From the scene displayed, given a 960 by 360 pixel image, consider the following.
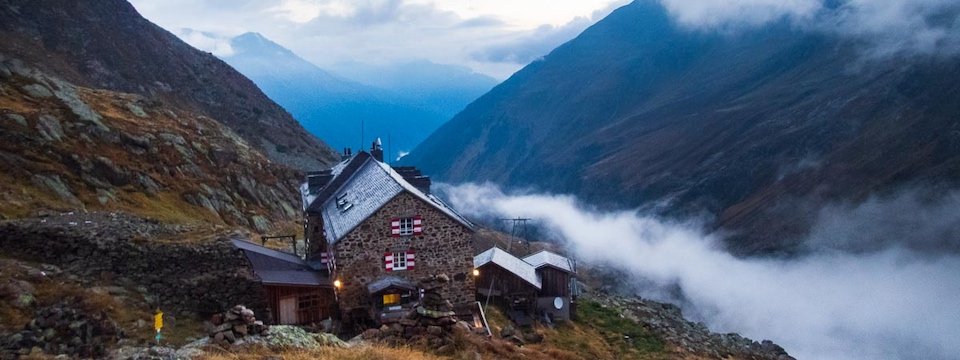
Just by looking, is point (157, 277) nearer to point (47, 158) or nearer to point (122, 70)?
point (47, 158)

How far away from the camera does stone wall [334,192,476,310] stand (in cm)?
3170

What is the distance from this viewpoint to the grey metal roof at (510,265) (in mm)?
43375

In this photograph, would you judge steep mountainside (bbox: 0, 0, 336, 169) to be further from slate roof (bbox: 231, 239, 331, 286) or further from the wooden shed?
the wooden shed

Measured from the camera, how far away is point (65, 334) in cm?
2098

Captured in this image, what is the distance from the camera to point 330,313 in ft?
104

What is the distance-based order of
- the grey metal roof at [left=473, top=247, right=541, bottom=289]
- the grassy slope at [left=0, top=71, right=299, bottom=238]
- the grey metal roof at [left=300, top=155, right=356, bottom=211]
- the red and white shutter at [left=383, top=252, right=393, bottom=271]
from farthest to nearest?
1. the grey metal roof at [left=473, top=247, right=541, bottom=289]
2. the grassy slope at [left=0, top=71, right=299, bottom=238]
3. the grey metal roof at [left=300, top=155, right=356, bottom=211]
4. the red and white shutter at [left=383, top=252, right=393, bottom=271]

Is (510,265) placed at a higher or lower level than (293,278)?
higher

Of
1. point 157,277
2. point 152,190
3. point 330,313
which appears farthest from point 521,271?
point 152,190

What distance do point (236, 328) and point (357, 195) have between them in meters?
16.6

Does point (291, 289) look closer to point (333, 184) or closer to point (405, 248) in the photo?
point (405, 248)

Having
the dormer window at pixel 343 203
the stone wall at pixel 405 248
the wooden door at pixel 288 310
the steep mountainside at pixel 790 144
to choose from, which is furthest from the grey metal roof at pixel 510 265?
the steep mountainside at pixel 790 144

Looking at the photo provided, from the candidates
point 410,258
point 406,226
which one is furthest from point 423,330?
point 406,226

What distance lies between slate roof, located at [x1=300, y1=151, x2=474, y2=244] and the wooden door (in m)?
3.72

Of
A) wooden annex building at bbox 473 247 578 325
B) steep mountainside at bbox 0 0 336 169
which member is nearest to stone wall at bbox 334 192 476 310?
wooden annex building at bbox 473 247 578 325
